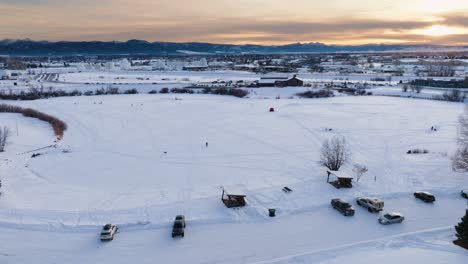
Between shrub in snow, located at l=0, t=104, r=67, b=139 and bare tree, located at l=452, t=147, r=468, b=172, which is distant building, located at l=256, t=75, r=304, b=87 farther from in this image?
bare tree, located at l=452, t=147, r=468, b=172

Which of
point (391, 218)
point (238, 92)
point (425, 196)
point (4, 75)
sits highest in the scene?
point (4, 75)

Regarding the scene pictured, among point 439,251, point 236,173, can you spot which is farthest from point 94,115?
point 439,251

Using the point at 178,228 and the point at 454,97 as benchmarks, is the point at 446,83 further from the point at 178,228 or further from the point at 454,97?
the point at 178,228

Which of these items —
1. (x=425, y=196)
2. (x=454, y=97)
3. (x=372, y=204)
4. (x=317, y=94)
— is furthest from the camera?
(x=317, y=94)

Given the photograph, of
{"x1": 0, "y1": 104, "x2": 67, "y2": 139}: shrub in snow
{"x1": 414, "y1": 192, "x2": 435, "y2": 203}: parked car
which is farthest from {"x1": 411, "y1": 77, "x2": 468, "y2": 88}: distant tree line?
{"x1": 0, "y1": 104, "x2": 67, "y2": 139}: shrub in snow

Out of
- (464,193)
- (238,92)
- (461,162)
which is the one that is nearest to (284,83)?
(238,92)

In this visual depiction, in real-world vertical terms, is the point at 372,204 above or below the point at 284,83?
below

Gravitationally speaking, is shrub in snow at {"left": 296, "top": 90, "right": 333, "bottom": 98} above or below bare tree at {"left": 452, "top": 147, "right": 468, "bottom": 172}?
above
